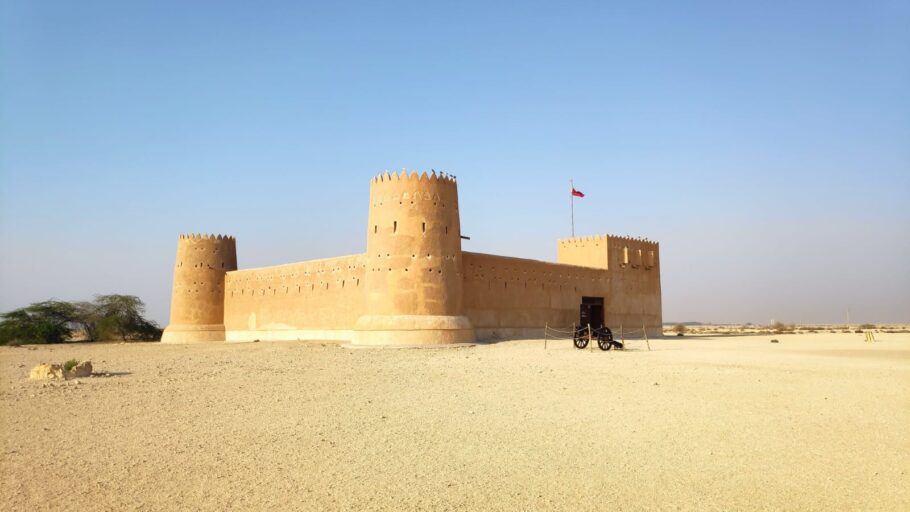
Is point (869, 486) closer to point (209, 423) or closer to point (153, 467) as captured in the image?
point (153, 467)

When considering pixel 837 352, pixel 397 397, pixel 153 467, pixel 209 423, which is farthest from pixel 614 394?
pixel 837 352

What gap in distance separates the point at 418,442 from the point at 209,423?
283 centimetres

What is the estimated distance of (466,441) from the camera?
7441mm

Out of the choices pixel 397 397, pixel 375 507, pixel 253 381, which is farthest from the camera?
pixel 253 381

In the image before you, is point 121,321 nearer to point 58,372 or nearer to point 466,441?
point 58,372

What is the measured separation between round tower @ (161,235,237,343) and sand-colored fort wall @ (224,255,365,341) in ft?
1.80

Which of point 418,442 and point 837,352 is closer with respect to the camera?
point 418,442

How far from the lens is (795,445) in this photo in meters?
7.34

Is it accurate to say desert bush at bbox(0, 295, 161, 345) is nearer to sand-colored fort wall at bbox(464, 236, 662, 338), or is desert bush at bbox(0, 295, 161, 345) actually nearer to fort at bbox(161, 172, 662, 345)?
fort at bbox(161, 172, 662, 345)

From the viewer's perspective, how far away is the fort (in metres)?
22.8

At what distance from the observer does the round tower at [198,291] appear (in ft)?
114

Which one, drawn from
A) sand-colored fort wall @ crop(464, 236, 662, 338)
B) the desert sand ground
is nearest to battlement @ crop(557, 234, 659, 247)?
sand-colored fort wall @ crop(464, 236, 662, 338)

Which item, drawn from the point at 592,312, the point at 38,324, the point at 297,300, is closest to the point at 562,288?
the point at 592,312

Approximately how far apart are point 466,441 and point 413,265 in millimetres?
15479
